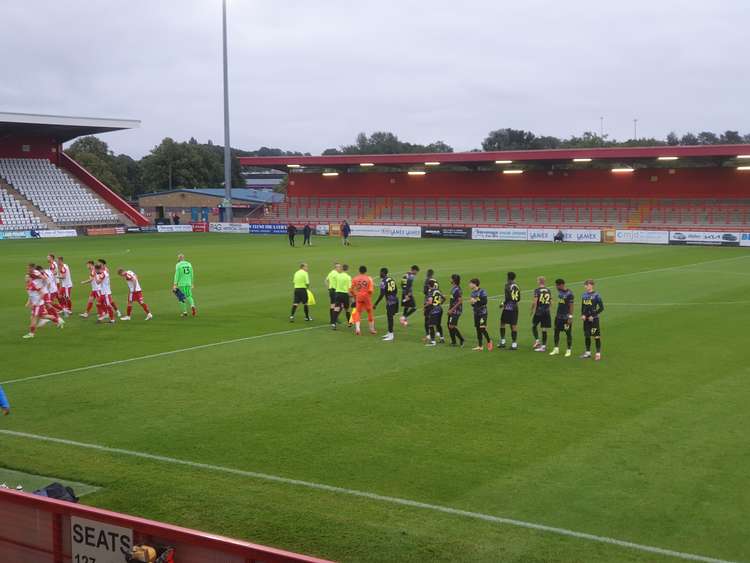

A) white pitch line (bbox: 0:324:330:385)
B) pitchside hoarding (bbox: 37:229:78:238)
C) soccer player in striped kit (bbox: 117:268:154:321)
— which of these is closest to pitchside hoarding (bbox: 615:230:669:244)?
white pitch line (bbox: 0:324:330:385)

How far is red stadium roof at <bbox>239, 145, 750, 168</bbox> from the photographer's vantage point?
60906 millimetres

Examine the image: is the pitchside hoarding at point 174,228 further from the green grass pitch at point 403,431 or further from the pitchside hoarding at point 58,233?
the green grass pitch at point 403,431

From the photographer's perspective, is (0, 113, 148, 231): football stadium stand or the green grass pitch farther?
(0, 113, 148, 231): football stadium stand

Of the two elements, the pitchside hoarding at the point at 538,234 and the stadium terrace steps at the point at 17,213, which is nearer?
the pitchside hoarding at the point at 538,234

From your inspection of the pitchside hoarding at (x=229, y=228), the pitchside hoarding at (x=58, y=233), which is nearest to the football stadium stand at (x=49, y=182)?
the pitchside hoarding at (x=58, y=233)

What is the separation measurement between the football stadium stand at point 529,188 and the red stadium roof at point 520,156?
85 millimetres

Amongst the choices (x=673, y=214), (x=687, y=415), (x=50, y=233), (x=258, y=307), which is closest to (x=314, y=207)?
(x=50, y=233)

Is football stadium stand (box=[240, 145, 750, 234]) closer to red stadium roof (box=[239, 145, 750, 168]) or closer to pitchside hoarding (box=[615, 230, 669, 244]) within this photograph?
red stadium roof (box=[239, 145, 750, 168])

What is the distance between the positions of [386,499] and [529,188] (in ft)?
221

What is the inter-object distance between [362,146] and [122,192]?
60.9 m

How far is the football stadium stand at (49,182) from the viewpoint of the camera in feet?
214

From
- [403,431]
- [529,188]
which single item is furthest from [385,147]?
[403,431]

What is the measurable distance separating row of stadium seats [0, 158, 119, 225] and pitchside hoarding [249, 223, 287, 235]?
13.0 m

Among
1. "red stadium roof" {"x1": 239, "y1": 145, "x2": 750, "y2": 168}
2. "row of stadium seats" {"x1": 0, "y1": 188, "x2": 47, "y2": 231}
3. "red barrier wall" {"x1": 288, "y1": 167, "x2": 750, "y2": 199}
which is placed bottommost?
"row of stadium seats" {"x1": 0, "y1": 188, "x2": 47, "y2": 231}
